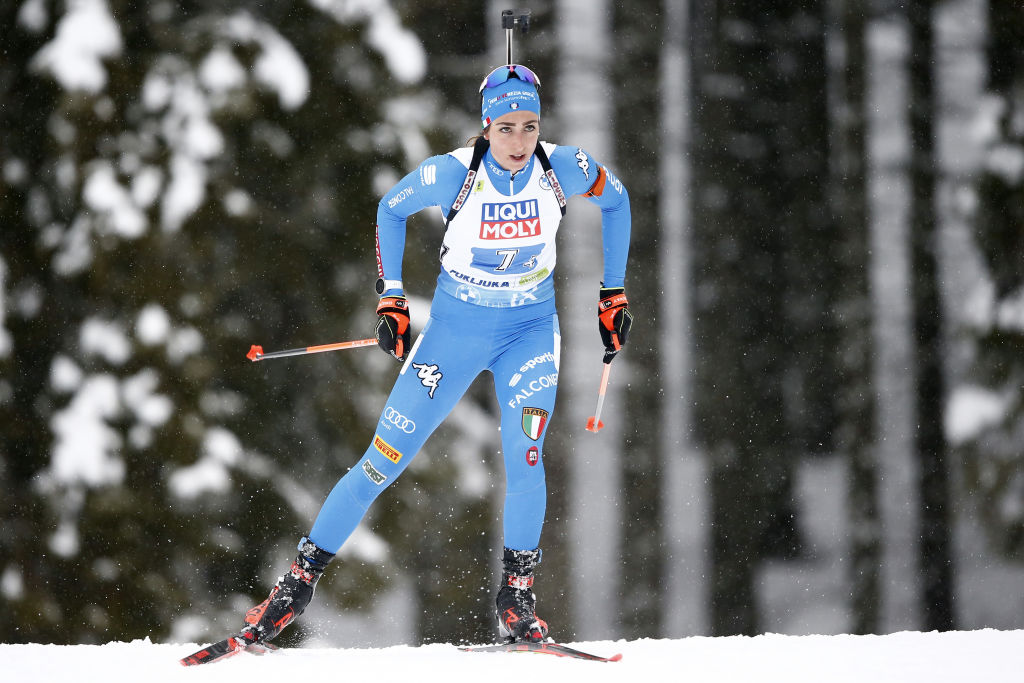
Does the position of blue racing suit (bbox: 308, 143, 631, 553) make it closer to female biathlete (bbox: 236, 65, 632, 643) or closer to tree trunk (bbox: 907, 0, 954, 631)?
female biathlete (bbox: 236, 65, 632, 643)

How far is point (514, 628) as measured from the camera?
2.68 m

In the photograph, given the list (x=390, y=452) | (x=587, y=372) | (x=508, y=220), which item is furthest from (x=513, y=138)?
(x=587, y=372)

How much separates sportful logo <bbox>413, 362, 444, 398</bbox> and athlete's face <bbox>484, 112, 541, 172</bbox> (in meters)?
0.68

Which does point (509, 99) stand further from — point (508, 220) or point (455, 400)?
point (455, 400)

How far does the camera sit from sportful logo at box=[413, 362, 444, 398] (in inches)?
109

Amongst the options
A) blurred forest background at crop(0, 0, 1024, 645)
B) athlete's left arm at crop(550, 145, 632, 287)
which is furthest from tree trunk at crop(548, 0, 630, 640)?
athlete's left arm at crop(550, 145, 632, 287)

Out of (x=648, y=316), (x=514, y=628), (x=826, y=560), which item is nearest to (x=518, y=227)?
(x=514, y=628)

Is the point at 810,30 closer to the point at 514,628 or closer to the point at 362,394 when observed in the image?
the point at 362,394

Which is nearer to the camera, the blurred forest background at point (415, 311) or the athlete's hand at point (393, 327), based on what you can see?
the athlete's hand at point (393, 327)

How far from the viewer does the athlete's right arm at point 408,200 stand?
8.95ft

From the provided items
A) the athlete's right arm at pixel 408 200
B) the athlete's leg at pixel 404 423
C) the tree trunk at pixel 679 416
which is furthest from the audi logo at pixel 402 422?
the tree trunk at pixel 679 416

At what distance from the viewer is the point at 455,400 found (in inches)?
111

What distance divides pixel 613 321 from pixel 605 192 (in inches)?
17.3

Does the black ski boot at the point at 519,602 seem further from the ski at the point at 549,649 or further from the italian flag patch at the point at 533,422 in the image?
the italian flag patch at the point at 533,422
